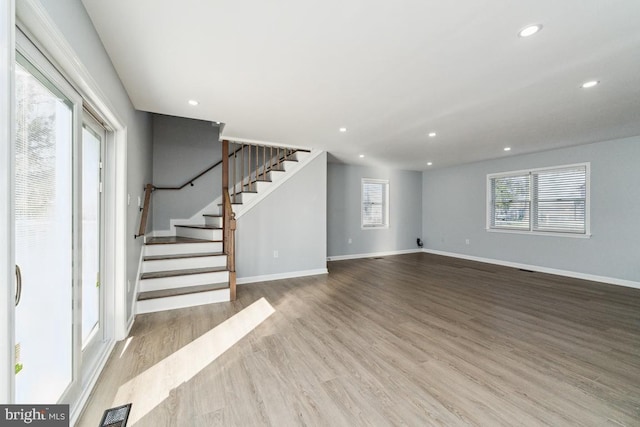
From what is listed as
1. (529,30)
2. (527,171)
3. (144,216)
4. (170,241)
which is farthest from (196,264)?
(527,171)

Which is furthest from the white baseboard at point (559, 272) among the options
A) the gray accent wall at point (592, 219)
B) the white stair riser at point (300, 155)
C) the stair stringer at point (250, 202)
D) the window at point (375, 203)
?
the white stair riser at point (300, 155)

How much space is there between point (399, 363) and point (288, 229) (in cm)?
313

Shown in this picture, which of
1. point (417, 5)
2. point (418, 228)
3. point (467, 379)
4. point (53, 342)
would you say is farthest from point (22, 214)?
point (418, 228)

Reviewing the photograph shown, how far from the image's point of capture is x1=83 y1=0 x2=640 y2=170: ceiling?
1606mm

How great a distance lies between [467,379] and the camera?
193 centimetres

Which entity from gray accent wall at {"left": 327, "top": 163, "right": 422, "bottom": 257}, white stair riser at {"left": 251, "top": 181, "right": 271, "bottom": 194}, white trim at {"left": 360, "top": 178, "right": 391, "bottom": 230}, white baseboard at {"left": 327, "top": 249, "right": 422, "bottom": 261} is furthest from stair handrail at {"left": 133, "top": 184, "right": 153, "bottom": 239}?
white trim at {"left": 360, "top": 178, "right": 391, "bottom": 230}

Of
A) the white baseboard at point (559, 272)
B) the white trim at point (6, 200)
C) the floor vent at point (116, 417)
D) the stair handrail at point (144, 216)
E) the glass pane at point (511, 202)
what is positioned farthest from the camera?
the glass pane at point (511, 202)

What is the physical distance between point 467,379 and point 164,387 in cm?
219

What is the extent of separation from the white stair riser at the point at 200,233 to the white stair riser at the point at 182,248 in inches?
7.7

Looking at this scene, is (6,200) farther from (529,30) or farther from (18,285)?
(529,30)

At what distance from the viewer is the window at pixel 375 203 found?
7114mm

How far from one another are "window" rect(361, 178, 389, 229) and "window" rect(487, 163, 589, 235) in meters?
2.47

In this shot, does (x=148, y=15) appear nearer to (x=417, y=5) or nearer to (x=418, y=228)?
(x=417, y=5)

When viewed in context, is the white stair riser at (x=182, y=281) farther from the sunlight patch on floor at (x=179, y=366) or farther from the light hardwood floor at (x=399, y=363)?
the sunlight patch on floor at (x=179, y=366)
